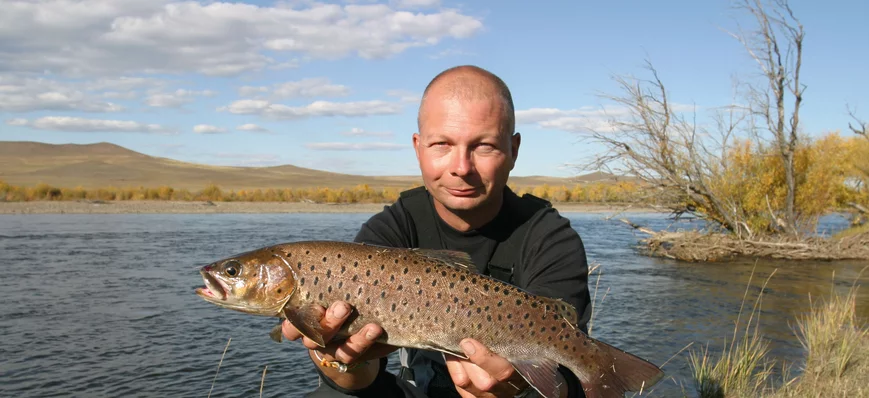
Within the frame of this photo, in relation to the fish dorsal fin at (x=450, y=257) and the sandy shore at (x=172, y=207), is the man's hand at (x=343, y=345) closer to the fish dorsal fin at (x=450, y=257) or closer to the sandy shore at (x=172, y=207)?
the fish dorsal fin at (x=450, y=257)

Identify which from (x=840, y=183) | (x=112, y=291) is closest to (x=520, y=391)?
(x=112, y=291)

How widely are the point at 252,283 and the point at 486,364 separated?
1.12 metres

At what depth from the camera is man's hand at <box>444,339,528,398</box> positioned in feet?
8.87

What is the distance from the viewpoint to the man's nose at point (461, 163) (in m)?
3.02

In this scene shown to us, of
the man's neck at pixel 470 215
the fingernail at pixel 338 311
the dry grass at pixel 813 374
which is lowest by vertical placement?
the dry grass at pixel 813 374

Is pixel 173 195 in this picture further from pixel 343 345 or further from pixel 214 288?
pixel 343 345

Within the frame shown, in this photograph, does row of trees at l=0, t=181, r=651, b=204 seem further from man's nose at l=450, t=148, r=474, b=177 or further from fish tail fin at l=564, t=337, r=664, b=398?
fish tail fin at l=564, t=337, r=664, b=398

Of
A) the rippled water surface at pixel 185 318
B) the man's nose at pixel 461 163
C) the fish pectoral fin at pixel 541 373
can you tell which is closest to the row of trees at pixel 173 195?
the rippled water surface at pixel 185 318

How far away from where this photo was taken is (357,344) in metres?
2.76

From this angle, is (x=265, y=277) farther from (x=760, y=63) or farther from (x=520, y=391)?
(x=760, y=63)

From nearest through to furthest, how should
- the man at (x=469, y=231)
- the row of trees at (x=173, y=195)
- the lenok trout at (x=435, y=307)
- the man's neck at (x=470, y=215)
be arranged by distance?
1. the lenok trout at (x=435, y=307)
2. the man at (x=469, y=231)
3. the man's neck at (x=470, y=215)
4. the row of trees at (x=173, y=195)

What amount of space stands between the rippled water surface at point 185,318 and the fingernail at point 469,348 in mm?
5976

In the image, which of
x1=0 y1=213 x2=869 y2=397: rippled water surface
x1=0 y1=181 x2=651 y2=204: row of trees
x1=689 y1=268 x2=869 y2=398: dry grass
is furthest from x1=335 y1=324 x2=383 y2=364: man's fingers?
x1=0 y1=181 x2=651 y2=204: row of trees

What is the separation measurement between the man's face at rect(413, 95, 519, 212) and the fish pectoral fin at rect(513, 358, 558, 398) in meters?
0.85
